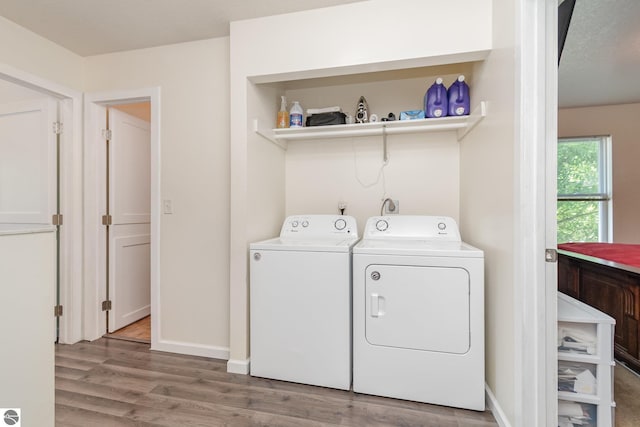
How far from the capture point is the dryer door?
1.63m

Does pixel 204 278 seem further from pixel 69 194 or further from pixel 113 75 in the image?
pixel 113 75

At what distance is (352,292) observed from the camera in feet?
6.08

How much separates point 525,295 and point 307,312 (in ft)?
3.76

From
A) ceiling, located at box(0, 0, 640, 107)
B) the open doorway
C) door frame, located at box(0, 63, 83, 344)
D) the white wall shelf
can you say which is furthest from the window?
door frame, located at box(0, 63, 83, 344)

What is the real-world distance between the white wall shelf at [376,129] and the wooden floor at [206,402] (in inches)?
66.8

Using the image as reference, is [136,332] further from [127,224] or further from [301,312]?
[301,312]

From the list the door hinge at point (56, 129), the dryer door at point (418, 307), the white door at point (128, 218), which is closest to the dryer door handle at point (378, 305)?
the dryer door at point (418, 307)

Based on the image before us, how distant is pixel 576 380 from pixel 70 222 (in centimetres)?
346

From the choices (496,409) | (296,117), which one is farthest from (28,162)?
(496,409)

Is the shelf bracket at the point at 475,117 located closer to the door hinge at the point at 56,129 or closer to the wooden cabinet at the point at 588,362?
the wooden cabinet at the point at 588,362

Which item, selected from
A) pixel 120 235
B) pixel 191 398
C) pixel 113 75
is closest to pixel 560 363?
pixel 191 398

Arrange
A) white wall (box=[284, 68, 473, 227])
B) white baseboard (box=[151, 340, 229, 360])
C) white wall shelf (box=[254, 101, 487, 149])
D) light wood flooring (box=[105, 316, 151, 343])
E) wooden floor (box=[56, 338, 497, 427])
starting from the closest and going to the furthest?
wooden floor (box=[56, 338, 497, 427]) < white wall shelf (box=[254, 101, 487, 149]) < white baseboard (box=[151, 340, 229, 360]) < white wall (box=[284, 68, 473, 227]) < light wood flooring (box=[105, 316, 151, 343])

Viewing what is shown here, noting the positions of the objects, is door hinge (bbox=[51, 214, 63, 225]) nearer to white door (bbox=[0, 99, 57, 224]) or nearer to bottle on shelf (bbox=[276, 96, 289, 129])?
white door (bbox=[0, 99, 57, 224])

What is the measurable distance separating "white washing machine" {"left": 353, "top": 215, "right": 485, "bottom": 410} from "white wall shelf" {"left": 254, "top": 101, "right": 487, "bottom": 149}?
0.87 meters
